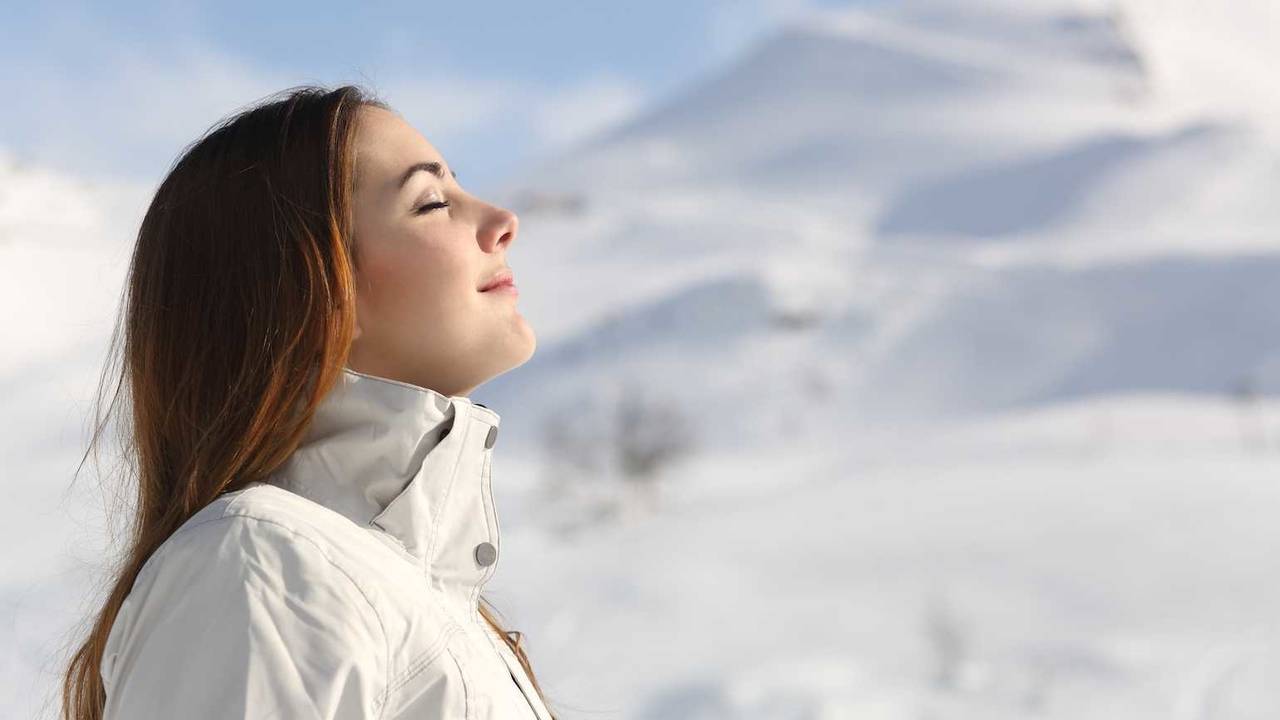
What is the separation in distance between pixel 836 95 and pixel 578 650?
327 feet

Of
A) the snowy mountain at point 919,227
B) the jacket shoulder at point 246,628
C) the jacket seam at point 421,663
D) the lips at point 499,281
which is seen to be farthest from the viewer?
the snowy mountain at point 919,227

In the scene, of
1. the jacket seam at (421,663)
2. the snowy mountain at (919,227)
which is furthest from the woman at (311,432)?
the snowy mountain at (919,227)

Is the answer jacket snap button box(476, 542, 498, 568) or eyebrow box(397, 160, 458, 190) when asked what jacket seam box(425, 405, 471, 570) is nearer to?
jacket snap button box(476, 542, 498, 568)

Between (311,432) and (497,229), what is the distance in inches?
14.3

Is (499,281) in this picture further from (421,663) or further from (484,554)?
(421,663)

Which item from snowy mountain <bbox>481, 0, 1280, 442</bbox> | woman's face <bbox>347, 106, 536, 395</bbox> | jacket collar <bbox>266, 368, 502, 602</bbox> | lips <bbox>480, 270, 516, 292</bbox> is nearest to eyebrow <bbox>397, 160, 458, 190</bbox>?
woman's face <bbox>347, 106, 536, 395</bbox>

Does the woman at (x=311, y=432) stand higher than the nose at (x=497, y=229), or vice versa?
the nose at (x=497, y=229)

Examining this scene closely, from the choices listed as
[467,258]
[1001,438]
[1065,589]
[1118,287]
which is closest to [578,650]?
[1065,589]

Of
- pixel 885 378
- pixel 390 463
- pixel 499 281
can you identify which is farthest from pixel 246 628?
pixel 885 378

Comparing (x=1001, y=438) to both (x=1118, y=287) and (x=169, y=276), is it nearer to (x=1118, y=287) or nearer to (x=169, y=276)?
(x=1118, y=287)

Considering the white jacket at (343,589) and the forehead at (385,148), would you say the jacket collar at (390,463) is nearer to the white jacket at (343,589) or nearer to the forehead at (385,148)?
the white jacket at (343,589)

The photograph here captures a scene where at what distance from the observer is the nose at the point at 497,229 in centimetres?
172

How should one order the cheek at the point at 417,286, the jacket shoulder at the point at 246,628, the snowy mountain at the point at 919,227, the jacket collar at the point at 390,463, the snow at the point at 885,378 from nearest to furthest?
the jacket shoulder at the point at 246,628 → the jacket collar at the point at 390,463 → the cheek at the point at 417,286 → the snow at the point at 885,378 → the snowy mountain at the point at 919,227

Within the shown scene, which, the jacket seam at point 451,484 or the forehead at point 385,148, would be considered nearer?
the jacket seam at point 451,484
